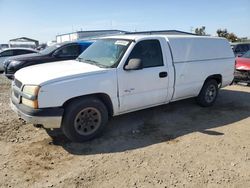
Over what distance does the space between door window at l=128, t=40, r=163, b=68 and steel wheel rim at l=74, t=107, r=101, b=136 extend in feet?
4.17

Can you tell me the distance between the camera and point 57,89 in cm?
411

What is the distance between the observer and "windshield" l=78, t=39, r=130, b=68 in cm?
487

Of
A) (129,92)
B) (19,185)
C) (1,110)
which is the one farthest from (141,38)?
(1,110)

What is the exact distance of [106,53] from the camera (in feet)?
17.0

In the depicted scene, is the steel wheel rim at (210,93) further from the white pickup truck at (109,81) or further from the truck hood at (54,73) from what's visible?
the truck hood at (54,73)

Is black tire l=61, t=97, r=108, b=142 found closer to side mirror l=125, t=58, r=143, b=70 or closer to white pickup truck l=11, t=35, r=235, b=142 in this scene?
white pickup truck l=11, t=35, r=235, b=142

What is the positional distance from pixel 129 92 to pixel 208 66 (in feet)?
8.15

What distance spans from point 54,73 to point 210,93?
4093 mm

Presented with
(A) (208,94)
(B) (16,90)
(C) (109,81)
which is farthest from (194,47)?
(B) (16,90)

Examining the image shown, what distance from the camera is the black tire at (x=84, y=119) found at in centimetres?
434

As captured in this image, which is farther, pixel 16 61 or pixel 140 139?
pixel 16 61

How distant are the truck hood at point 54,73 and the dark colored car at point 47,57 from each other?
5.66m

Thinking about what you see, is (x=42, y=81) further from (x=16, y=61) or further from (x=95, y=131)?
(x=16, y=61)

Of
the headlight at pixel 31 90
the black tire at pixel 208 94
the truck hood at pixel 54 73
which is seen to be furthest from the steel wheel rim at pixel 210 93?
the headlight at pixel 31 90
